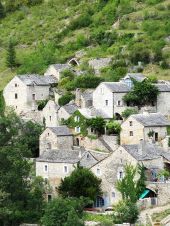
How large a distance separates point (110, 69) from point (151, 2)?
24406mm

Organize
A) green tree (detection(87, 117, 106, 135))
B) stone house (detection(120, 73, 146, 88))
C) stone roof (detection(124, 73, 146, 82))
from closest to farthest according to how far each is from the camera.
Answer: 1. green tree (detection(87, 117, 106, 135))
2. stone house (detection(120, 73, 146, 88))
3. stone roof (detection(124, 73, 146, 82))

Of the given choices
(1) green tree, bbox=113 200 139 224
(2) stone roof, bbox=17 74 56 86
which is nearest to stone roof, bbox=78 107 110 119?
(2) stone roof, bbox=17 74 56 86

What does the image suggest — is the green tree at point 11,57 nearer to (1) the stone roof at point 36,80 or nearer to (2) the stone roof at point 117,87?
(1) the stone roof at point 36,80

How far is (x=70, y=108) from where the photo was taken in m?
87.3

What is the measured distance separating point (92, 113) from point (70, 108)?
3.10 metres

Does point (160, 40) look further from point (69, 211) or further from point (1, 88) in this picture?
point (69, 211)

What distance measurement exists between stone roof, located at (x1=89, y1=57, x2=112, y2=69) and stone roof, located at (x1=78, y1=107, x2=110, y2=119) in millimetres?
16738

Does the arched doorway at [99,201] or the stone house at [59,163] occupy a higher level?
the stone house at [59,163]

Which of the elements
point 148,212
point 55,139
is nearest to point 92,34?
point 55,139

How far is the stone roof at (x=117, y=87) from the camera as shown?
86375 mm

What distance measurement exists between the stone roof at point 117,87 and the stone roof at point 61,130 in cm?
590

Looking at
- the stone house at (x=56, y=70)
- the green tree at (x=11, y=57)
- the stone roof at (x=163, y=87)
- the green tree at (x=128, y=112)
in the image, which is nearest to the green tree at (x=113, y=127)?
the green tree at (x=128, y=112)

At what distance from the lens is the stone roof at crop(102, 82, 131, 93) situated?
283 ft

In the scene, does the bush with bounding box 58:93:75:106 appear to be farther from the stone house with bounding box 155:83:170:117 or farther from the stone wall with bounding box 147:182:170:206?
the stone wall with bounding box 147:182:170:206
